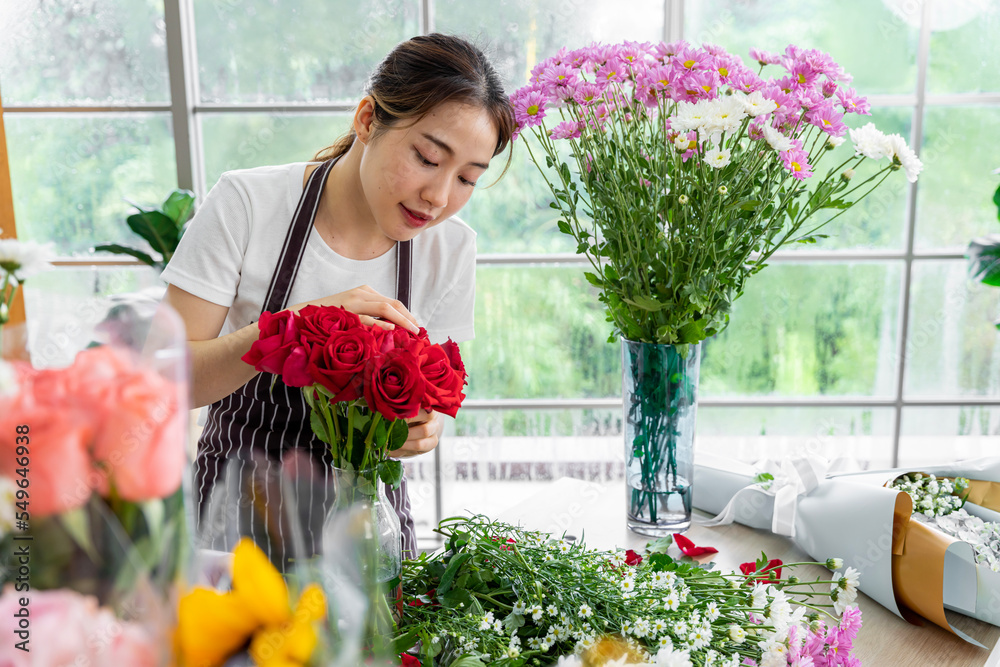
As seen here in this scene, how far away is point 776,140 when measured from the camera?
2.98ft

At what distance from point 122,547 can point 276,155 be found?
7.64ft

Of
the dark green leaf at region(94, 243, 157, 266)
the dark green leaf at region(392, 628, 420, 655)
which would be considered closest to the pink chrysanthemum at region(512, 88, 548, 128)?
the dark green leaf at region(392, 628, 420, 655)

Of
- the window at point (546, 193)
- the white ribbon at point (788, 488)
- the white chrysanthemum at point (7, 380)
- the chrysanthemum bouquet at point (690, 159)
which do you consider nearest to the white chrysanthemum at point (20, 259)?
the white chrysanthemum at point (7, 380)

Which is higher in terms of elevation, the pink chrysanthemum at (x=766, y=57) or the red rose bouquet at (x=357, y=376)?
the pink chrysanthemum at (x=766, y=57)

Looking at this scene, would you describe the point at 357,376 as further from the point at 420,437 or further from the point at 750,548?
the point at 750,548

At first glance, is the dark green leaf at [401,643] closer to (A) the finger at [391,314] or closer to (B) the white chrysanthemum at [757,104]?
(A) the finger at [391,314]

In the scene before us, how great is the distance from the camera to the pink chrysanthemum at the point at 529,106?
104cm

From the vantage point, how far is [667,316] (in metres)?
1.05

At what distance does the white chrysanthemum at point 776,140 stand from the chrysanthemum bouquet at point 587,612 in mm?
553

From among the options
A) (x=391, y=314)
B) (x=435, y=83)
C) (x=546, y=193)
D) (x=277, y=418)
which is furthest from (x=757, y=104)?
(x=546, y=193)

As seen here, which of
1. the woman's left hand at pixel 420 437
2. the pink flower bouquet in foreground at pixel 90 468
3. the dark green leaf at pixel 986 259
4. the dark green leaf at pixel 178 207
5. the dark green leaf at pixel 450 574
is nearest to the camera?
the pink flower bouquet in foreground at pixel 90 468

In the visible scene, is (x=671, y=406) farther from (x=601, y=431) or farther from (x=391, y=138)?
(x=601, y=431)

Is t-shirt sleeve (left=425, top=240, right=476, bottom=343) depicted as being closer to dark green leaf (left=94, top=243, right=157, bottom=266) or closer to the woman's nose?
the woman's nose

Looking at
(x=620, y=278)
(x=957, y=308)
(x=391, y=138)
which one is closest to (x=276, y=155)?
(x=391, y=138)
